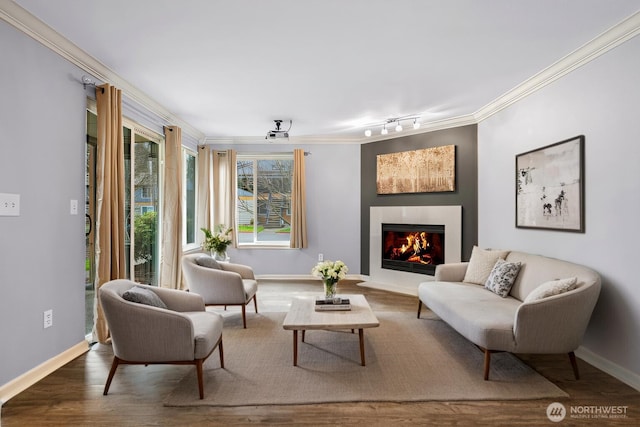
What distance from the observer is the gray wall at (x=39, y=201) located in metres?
2.41

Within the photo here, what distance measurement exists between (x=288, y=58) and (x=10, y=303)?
9.06 feet

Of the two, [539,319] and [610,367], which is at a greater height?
[539,319]

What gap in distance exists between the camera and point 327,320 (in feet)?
9.58

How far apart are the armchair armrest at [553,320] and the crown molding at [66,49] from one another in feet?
13.0

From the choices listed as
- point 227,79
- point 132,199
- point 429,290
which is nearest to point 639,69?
point 429,290

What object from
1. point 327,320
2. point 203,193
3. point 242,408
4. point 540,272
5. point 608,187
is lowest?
point 242,408

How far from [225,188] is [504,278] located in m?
4.64

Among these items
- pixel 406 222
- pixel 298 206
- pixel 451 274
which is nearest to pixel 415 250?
pixel 406 222

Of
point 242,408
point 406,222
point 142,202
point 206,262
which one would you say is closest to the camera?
point 242,408

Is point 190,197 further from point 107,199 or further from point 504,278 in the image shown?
point 504,278

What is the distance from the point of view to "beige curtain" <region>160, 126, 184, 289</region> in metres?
4.82

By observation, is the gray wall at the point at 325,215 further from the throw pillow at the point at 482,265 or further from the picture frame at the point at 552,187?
the picture frame at the point at 552,187

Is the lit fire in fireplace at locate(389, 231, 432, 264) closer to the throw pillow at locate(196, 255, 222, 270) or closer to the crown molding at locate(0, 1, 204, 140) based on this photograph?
the throw pillow at locate(196, 255, 222, 270)

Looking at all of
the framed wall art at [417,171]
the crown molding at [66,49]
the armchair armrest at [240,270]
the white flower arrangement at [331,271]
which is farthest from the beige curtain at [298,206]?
the white flower arrangement at [331,271]
